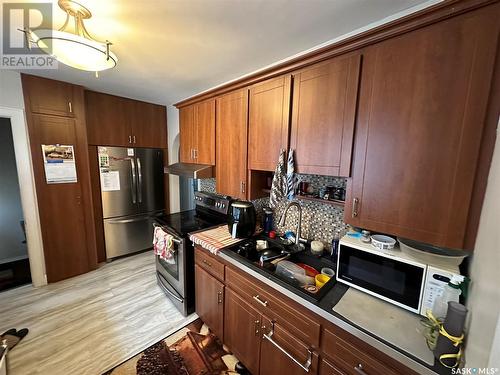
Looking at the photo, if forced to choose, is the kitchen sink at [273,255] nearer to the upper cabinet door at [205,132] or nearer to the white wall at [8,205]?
the upper cabinet door at [205,132]

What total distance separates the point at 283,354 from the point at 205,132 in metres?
2.10

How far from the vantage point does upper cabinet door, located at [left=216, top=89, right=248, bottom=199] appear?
1860 mm

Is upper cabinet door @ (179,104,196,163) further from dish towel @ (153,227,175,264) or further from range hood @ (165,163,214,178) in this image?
dish towel @ (153,227,175,264)

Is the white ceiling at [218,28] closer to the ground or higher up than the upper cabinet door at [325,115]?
higher up

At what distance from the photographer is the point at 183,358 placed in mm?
1675

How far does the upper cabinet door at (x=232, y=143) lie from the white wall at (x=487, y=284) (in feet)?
4.90

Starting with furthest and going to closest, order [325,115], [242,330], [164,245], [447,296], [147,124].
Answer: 1. [147,124]
2. [164,245]
3. [242,330]
4. [325,115]
5. [447,296]

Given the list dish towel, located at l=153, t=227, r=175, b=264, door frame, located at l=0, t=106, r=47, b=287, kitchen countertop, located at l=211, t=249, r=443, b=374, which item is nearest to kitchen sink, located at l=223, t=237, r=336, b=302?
kitchen countertop, located at l=211, t=249, r=443, b=374

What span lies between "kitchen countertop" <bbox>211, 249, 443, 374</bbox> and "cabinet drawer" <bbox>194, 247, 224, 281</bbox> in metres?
0.55

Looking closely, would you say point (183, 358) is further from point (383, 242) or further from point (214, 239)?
point (383, 242)

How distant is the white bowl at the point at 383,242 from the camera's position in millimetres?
1111

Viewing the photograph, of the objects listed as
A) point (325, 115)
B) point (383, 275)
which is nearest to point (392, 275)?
point (383, 275)

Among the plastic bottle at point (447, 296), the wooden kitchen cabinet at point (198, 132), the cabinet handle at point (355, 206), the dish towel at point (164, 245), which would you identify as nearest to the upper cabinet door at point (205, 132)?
the wooden kitchen cabinet at point (198, 132)

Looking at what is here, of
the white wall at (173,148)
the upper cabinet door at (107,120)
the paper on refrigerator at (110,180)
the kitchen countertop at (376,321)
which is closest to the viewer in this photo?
the kitchen countertop at (376,321)
